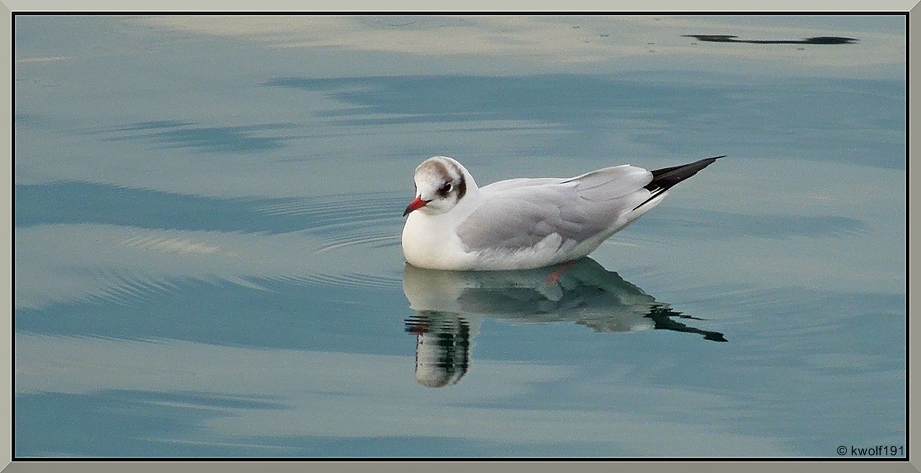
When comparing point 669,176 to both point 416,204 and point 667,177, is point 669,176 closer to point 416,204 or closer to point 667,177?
point 667,177

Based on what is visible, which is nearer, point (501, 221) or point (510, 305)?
point (510, 305)

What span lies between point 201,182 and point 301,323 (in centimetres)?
338

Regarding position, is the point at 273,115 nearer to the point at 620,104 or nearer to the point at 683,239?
the point at 620,104

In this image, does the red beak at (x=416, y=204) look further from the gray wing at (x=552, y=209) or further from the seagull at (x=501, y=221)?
the gray wing at (x=552, y=209)

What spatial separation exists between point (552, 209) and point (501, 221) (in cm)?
42

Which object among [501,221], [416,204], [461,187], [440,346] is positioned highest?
[461,187]

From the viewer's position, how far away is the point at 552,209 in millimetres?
11367

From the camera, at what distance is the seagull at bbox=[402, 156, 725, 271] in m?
11.1

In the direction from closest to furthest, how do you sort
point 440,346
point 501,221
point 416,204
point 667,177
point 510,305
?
point 440,346, point 510,305, point 416,204, point 501,221, point 667,177

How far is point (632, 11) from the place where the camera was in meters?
10.7

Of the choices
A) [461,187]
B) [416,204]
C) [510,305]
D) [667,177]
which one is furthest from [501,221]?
[667,177]

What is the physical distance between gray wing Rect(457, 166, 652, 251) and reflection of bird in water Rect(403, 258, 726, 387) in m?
0.26

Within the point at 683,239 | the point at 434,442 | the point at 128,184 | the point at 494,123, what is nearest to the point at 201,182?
the point at 128,184

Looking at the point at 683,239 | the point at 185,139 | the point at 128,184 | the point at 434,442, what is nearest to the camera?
the point at 434,442
